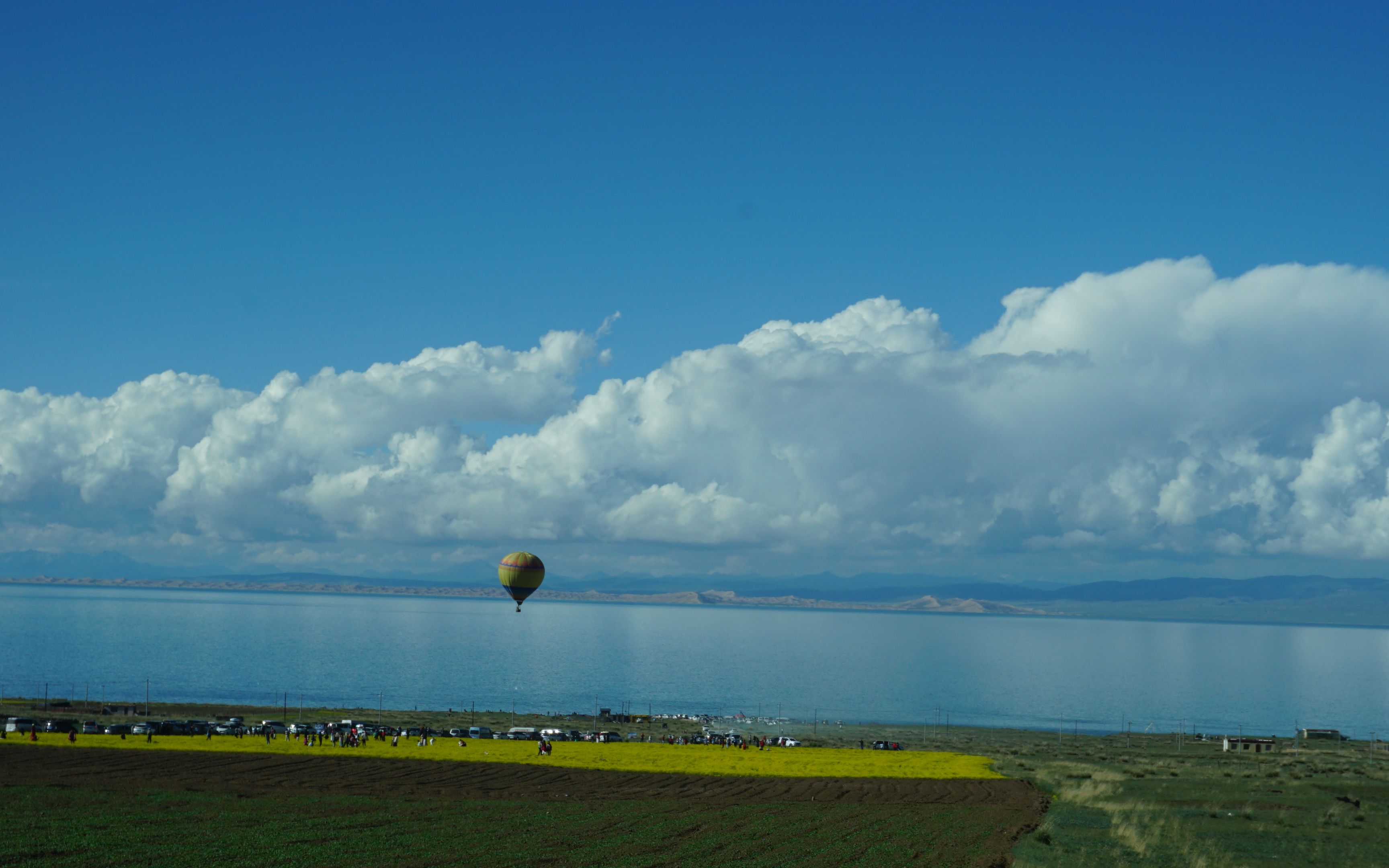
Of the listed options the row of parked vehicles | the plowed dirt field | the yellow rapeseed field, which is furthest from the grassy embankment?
the row of parked vehicles

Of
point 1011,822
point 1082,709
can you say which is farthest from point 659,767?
point 1082,709

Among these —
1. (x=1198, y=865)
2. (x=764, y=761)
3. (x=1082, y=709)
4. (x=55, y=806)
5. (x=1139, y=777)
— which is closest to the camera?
(x=1198, y=865)

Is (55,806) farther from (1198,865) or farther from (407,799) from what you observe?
(1198,865)

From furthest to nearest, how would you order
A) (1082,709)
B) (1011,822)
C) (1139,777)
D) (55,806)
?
(1082,709) < (1139,777) < (1011,822) < (55,806)

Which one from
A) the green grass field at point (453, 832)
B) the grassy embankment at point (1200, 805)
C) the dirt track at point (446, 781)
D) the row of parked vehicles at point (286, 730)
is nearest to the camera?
the green grass field at point (453, 832)

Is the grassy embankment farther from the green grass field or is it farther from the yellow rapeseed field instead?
the yellow rapeseed field

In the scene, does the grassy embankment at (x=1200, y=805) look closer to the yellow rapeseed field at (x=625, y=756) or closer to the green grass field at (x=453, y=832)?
the green grass field at (x=453, y=832)

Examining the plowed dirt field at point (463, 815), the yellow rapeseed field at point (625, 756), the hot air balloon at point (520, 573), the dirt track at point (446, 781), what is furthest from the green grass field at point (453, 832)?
the hot air balloon at point (520, 573)
